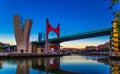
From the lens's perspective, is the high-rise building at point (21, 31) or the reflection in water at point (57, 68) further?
A: the high-rise building at point (21, 31)

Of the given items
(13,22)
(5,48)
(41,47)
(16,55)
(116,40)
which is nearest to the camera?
(116,40)

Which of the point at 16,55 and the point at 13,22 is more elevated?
the point at 13,22

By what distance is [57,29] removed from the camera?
4390 inches

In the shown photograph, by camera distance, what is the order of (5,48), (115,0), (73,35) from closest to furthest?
1. (115,0)
2. (73,35)
3. (5,48)

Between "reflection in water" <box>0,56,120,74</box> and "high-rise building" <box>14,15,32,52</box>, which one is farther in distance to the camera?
"high-rise building" <box>14,15,32,52</box>

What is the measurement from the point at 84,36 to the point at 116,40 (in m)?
22.4

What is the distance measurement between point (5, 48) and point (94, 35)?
232 ft

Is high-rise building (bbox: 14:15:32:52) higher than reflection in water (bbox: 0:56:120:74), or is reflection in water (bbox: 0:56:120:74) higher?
high-rise building (bbox: 14:15:32:52)

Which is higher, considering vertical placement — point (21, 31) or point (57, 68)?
point (21, 31)

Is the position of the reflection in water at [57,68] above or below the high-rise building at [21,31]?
below

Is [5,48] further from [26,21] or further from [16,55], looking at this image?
[16,55]

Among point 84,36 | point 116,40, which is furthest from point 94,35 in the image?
point 116,40

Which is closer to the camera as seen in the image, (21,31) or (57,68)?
(57,68)

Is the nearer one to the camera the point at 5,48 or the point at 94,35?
the point at 94,35
